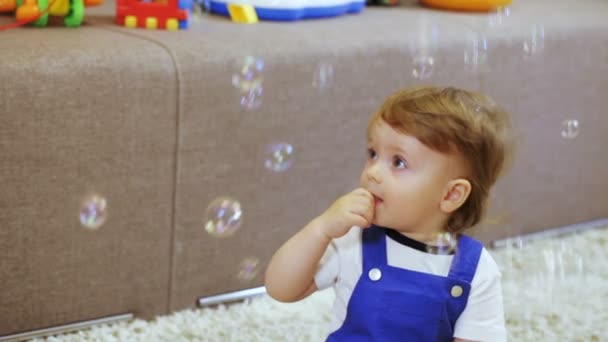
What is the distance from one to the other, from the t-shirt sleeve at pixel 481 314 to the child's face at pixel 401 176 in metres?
0.10

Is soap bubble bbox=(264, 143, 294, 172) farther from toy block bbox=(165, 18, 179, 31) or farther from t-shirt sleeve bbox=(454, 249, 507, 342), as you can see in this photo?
t-shirt sleeve bbox=(454, 249, 507, 342)

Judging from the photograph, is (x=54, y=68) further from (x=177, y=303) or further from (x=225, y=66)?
(x=177, y=303)

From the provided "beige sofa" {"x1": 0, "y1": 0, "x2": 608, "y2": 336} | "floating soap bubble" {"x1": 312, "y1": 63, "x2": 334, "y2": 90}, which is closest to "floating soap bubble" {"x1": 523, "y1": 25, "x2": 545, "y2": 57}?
"beige sofa" {"x1": 0, "y1": 0, "x2": 608, "y2": 336}

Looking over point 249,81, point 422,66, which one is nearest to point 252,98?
point 249,81

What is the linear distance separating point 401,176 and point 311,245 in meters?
0.13

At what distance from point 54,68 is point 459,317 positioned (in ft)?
2.23

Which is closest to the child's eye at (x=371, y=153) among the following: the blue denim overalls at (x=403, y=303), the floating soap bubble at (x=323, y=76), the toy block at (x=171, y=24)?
the blue denim overalls at (x=403, y=303)

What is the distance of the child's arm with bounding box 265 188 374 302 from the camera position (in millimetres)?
1064

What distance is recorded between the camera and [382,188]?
3.57 feet

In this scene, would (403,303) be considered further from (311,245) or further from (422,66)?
(422,66)

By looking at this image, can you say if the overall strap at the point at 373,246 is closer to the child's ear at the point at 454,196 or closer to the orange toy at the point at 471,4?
the child's ear at the point at 454,196

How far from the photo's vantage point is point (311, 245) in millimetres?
1105

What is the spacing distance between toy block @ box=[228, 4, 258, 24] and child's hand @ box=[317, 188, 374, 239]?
2.78 ft

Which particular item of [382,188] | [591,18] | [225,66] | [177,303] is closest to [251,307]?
[177,303]
